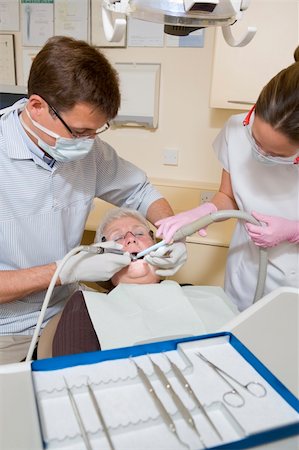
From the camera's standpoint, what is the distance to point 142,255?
1286mm

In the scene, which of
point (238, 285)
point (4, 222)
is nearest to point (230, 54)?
point (238, 285)

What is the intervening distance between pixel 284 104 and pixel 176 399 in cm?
78

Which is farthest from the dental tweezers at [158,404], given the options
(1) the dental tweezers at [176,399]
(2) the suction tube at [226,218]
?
(2) the suction tube at [226,218]

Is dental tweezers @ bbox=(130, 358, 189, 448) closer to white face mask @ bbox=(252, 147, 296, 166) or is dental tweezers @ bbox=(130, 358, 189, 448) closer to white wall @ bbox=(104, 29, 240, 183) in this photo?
white face mask @ bbox=(252, 147, 296, 166)

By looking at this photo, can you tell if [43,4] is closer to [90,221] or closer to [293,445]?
[90,221]

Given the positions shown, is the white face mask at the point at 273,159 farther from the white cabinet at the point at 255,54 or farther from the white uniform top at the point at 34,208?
the white cabinet at the point at 255,54

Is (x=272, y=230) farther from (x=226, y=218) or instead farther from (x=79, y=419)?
(x=79, y=419)

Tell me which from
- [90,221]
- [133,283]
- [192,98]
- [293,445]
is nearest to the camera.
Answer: [293,445]

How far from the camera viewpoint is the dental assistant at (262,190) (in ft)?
3.64

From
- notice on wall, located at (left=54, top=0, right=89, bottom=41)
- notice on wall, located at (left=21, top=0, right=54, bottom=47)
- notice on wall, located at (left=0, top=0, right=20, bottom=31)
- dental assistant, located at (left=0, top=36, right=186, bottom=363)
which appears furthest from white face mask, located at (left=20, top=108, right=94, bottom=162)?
notice on wall, located at (left=0, top=0, right=20, bottom=31)

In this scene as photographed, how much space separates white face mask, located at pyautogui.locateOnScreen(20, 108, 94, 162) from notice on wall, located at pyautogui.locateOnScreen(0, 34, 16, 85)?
155 cm

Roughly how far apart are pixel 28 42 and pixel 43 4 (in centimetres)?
23

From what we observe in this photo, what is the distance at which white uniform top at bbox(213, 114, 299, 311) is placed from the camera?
1.39 metres

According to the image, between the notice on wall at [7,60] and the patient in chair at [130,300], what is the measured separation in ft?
5.10
